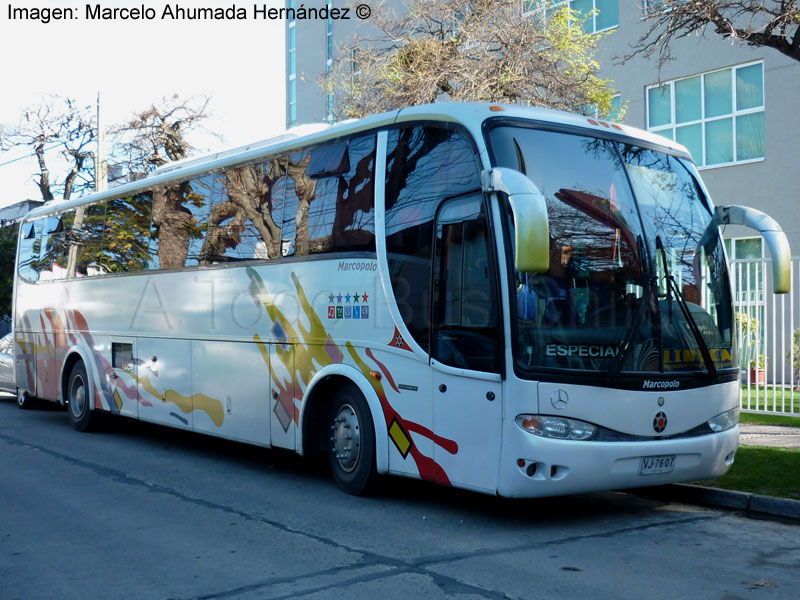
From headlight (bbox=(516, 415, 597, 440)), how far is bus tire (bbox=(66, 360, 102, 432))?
8806mm

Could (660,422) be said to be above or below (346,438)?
above

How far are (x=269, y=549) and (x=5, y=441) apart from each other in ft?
25.1

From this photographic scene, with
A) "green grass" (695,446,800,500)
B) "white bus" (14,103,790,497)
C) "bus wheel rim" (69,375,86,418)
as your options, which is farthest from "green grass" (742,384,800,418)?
"bus wheel rim" (69,375,86,418)

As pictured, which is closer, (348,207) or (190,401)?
(348,207)

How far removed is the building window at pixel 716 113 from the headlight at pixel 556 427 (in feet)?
49.0

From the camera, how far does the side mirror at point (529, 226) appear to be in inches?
250

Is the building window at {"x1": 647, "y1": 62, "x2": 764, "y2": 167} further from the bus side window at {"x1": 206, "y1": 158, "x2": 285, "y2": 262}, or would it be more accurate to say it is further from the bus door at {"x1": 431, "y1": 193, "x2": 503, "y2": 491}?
the bus door at {"x1": 431, "y1": 193, "x2": 503, "y2": 491}

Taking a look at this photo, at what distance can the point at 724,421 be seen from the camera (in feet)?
26.0

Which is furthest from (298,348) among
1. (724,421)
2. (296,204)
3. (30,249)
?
(30,249)

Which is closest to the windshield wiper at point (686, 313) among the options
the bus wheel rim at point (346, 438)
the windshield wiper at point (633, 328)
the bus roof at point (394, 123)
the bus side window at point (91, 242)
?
the windshield wiper at point (633, 328)

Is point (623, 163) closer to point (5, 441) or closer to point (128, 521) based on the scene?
point (128, 521)

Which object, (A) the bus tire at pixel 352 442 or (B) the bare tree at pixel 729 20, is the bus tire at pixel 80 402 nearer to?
(A) the bus tire at pixel 352 442

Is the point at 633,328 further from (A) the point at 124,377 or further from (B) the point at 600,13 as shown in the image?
(B) the point at 600,13

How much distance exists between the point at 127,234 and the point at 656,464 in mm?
8419
